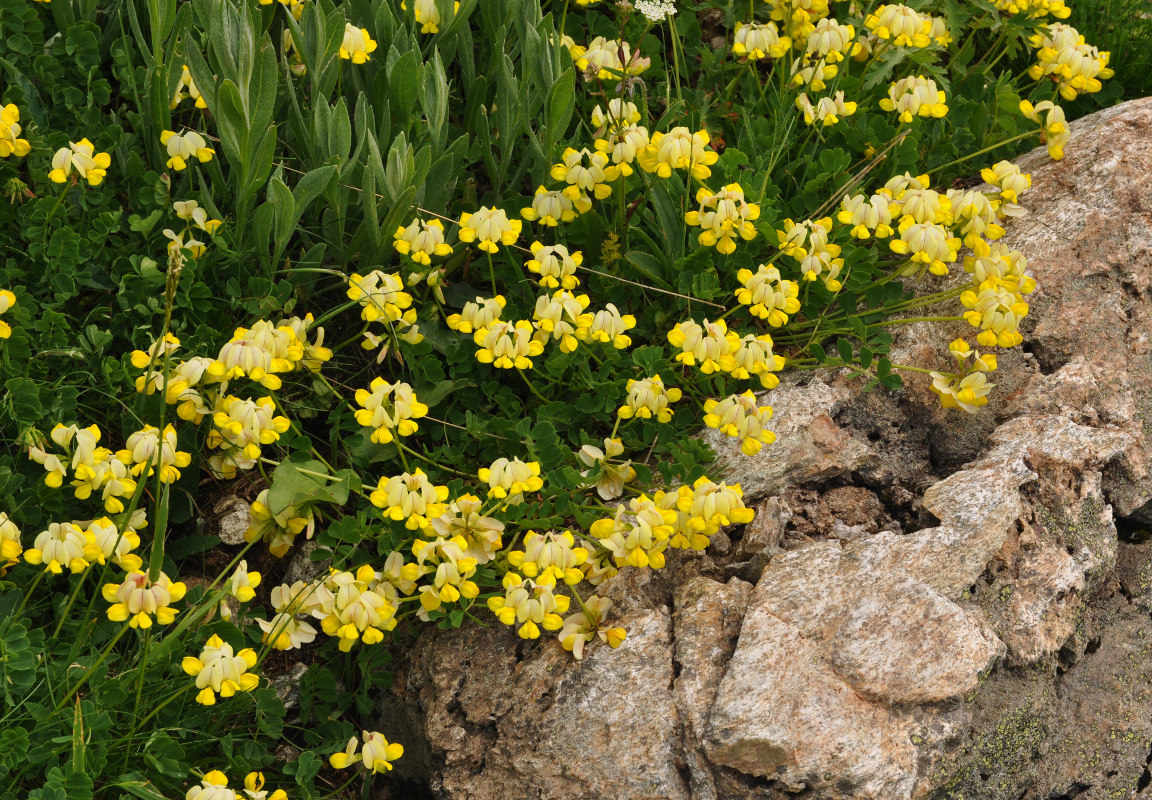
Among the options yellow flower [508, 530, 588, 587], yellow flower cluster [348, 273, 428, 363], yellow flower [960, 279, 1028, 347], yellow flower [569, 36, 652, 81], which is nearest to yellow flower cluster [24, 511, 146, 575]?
yellow flower cluster [348, 273, 428, 363]

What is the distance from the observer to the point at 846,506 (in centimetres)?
269

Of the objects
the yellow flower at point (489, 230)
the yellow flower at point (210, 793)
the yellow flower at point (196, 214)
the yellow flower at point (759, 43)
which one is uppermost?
the yellow flower at point (759, 43)

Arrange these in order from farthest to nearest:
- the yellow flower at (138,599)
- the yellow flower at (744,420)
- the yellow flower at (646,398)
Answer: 1. the yellow flower at (646,398)
2. the yellow flower at (744,420)
3. the yellow flower at (138,599)

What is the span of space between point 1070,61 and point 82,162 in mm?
2872

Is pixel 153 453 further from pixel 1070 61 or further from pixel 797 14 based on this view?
pixel 1070 61

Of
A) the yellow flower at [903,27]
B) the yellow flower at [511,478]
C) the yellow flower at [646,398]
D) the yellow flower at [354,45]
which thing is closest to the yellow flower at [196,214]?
the yellow flower at [354,45]

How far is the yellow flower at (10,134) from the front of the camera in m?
2.65

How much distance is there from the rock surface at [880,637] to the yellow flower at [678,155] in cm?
64

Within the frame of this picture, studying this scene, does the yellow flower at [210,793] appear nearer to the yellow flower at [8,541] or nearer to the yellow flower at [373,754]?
the yellow flower at [373,754]

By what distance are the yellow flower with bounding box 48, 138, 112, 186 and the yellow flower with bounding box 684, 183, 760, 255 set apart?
58.3 inches

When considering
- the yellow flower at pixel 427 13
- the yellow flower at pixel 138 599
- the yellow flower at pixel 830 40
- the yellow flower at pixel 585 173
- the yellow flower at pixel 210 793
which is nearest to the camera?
the yellow flower at pixel 210 793

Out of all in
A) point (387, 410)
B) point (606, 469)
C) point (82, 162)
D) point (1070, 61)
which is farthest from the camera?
point (1070, 61)

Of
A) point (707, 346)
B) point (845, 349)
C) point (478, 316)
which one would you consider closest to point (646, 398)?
point (707, 346)

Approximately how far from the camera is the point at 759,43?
323 cm
